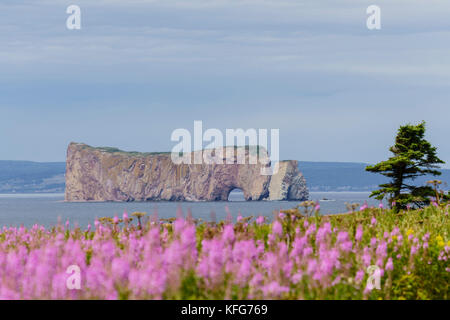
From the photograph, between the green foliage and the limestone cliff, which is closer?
the green foliage

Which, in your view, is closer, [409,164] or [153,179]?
[409,164]

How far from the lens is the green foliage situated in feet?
77.0

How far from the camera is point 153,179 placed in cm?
19425

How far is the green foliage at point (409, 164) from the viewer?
77.0ft

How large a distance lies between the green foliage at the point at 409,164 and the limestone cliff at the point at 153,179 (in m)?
161

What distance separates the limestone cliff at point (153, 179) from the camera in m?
188

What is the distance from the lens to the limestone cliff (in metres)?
188

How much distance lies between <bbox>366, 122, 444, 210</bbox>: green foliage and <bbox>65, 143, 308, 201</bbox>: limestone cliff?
529ft

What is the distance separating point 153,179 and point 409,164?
173593 mm

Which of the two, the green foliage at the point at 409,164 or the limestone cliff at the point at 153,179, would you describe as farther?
the limestone cliff at the point at 153,179

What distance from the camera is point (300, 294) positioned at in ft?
20.8
